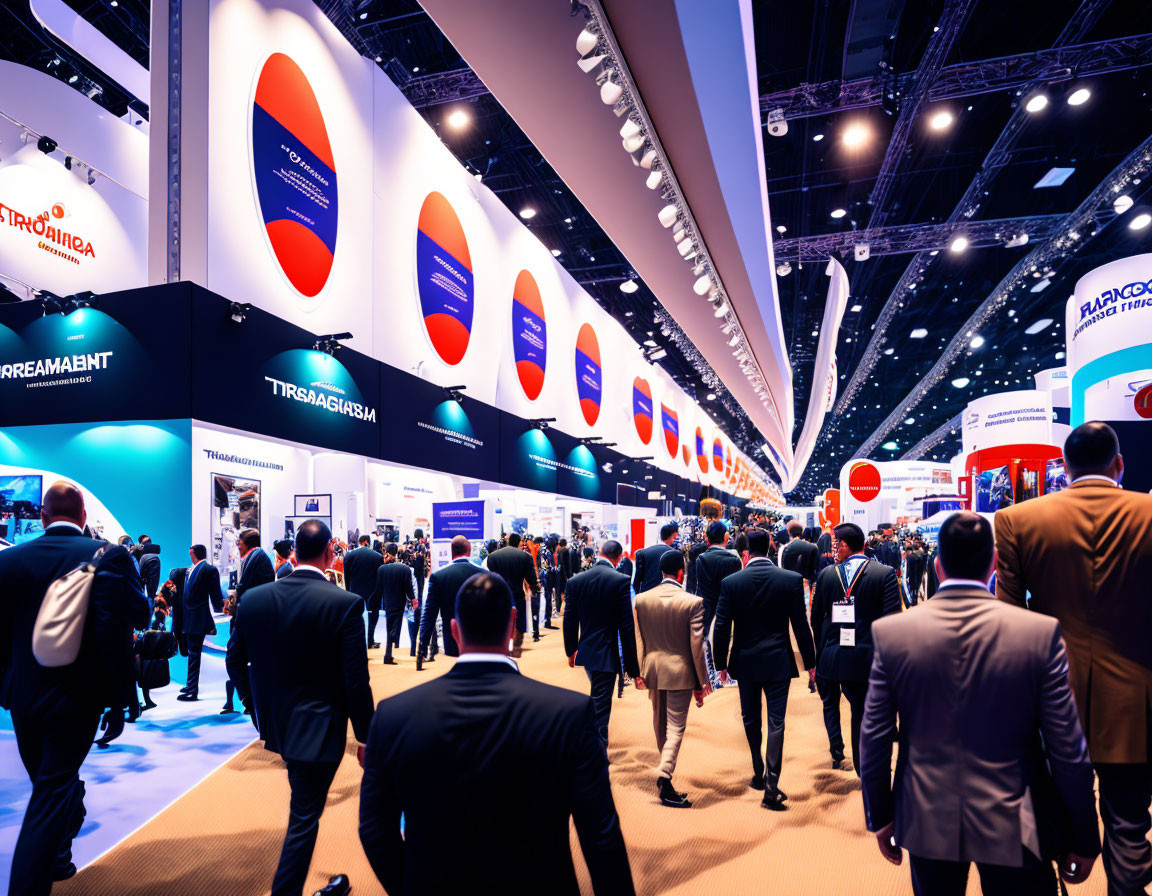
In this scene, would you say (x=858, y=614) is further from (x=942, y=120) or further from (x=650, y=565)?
(x=942, y=120)

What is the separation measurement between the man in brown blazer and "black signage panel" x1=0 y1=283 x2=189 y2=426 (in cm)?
561

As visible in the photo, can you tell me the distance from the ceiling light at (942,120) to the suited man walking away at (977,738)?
820 cm

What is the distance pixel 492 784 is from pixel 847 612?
3.28 meters

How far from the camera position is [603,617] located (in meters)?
4.31

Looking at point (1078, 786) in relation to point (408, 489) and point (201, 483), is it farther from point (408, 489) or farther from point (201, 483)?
point (408, 489)

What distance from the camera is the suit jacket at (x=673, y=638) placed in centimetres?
398

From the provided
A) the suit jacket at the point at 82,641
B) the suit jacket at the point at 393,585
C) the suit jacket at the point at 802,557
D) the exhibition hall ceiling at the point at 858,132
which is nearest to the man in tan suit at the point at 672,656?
the suit jacket at the point at 82,641

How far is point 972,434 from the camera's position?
12.1 metres

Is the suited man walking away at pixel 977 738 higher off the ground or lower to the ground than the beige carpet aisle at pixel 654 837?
higher

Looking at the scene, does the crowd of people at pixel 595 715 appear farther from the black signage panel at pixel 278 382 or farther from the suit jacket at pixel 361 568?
the suit jacket at pixel 361 568

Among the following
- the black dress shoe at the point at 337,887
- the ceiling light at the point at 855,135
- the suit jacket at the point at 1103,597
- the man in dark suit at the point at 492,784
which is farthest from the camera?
the ceiling light at the point at 855,135

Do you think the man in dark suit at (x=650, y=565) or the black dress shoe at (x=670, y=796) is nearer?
the black dress shoe at (x=670, y=796)

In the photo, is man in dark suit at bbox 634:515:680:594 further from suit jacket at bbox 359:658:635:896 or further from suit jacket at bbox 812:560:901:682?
suit jacket at bbox 359:658:635:896

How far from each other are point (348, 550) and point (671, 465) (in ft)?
46.9
